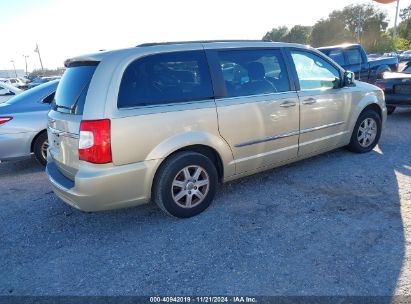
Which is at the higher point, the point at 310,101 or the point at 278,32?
the point at 278,32

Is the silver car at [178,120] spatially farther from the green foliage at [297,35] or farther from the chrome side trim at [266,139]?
the green foliage at [297,35]

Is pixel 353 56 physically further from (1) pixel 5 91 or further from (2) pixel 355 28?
(2) pixel 355 28

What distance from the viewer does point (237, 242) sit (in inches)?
120

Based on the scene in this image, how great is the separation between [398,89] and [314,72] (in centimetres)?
420

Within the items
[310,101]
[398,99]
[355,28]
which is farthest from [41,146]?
[355,28]

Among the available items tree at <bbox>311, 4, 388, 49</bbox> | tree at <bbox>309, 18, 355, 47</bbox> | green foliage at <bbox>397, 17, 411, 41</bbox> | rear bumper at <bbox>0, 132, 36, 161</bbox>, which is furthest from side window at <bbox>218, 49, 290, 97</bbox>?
green foliage at <bbox>397, 17, 411, 41</bbox>

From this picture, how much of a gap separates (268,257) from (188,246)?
743 millimetres

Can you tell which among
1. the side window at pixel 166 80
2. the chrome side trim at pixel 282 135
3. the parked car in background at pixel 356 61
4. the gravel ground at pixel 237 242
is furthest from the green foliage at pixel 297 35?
the side window at pixel 166 80

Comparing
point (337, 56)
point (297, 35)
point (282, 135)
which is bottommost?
point (282, 135)

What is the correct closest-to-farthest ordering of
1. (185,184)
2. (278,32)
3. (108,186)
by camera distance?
(108,186) < (185,184) < (278,32)

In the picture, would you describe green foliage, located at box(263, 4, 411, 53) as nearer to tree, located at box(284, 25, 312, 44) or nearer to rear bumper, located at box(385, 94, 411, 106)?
tree, located at box(284, 25, 312, 44)

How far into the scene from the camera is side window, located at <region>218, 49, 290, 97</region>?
364 centimetres

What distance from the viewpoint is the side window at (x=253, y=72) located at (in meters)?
3.64

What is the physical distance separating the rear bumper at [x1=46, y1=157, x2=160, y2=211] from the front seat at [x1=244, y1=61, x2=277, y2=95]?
1.43m
